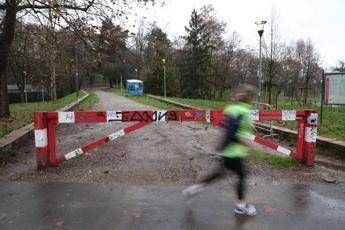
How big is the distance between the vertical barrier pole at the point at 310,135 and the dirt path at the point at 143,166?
0.21m

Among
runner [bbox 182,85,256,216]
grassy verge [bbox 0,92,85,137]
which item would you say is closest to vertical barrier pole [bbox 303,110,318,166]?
runner [bbox 182,85,256,216]

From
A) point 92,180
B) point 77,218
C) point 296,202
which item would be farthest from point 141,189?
point 296,202

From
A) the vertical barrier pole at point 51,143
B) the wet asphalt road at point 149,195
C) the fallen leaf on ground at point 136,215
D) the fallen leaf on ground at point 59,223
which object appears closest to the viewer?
the fallen leaf on ground at point 59,223

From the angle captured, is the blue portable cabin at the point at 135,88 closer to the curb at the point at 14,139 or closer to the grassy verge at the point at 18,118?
the grassy verge at the point at 18,118

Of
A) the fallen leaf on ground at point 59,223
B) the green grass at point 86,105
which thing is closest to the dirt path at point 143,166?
the fallen leaf on ground at point 59,223

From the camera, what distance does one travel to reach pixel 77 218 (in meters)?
4.34

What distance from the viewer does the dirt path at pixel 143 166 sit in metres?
6.07

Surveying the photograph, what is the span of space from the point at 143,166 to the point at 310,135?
320 centimetres

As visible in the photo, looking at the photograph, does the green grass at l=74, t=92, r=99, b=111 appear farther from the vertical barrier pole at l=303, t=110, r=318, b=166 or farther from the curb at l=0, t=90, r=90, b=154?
the vertical barrier pole at l=303, t=110, r=318, b=166

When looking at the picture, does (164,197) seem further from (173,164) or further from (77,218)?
(173,164)

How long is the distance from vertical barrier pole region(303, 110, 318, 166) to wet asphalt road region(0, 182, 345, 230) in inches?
44.8

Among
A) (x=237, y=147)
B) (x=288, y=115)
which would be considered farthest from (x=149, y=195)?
(x=288, y=115)

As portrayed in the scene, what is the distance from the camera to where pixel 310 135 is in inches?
265

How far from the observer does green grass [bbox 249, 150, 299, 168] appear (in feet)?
22.7
